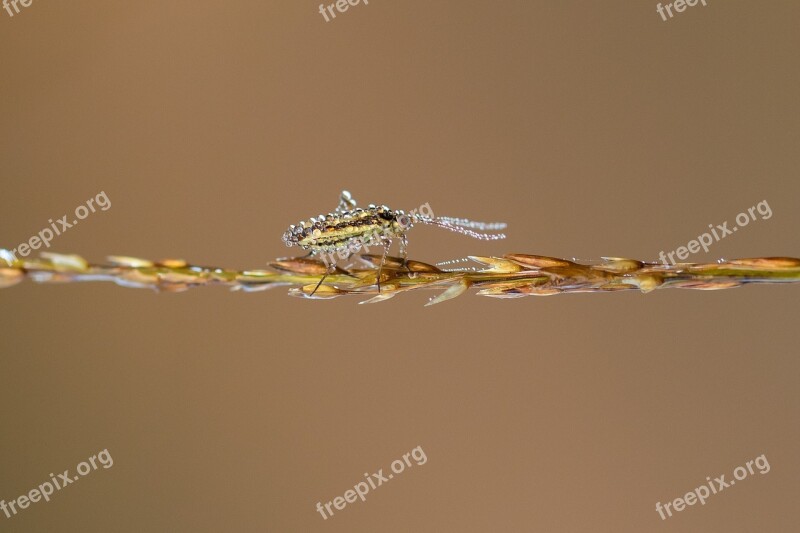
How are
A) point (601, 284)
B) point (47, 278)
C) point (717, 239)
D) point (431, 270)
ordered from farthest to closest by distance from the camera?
point (717, 239), point (431, 270), point (601, 284), point (47, 278)

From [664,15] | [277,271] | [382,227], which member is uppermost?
[664,15]

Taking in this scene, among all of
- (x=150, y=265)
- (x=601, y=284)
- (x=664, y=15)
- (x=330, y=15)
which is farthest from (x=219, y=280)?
(x=664, y=15)

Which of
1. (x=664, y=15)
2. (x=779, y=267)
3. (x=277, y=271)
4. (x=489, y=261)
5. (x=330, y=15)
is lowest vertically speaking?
(x=779, y=267)

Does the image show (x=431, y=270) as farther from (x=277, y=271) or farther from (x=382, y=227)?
(x=382, y=227)

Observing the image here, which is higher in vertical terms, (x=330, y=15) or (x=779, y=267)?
(x=330, y=15)

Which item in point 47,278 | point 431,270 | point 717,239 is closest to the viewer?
point 47,278

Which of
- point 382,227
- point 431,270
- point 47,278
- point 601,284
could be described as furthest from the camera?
point 382,227

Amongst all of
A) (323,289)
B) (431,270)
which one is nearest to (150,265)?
(323,289)

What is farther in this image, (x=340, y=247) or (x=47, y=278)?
(x=340, y=247)

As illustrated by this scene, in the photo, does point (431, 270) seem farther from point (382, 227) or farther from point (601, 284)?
point (382, 227)

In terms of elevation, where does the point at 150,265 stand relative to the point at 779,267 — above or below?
above
